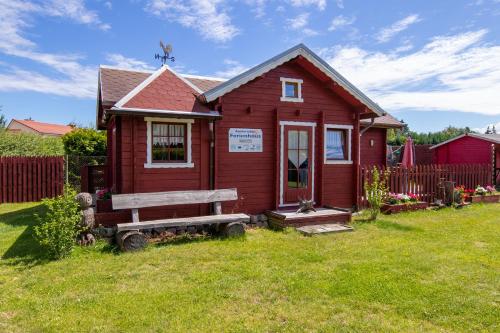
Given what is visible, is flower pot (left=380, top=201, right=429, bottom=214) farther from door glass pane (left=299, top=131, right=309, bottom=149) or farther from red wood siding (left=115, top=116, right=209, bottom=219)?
red wood siding (left=115, top=116, right=209, bottom=219)

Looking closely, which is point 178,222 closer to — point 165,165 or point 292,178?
point 165,165

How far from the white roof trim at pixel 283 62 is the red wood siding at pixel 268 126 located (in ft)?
1.07

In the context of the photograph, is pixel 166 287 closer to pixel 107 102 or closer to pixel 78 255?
pixel 78 255

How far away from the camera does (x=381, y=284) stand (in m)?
4.88

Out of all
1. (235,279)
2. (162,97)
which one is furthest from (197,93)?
(235,279)

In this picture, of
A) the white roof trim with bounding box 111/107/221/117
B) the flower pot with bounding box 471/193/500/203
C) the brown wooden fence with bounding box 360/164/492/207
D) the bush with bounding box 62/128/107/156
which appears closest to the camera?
the white roof trim with bounding box 111/107/221/117

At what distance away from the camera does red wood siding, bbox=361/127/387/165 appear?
14.8 m

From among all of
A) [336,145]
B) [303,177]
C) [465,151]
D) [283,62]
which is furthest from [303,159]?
[465,151]

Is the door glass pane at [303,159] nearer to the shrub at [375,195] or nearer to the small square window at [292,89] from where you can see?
the small square window at [292,89]

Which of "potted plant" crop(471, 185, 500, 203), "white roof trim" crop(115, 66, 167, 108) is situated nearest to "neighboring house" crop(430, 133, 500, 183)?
"potted plant" crop(471, 185, 500, 203)

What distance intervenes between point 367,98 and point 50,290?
28.2 feet

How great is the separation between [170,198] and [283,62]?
450cm

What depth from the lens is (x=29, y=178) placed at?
44.7ft

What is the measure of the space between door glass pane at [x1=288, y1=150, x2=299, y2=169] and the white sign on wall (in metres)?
0.93
